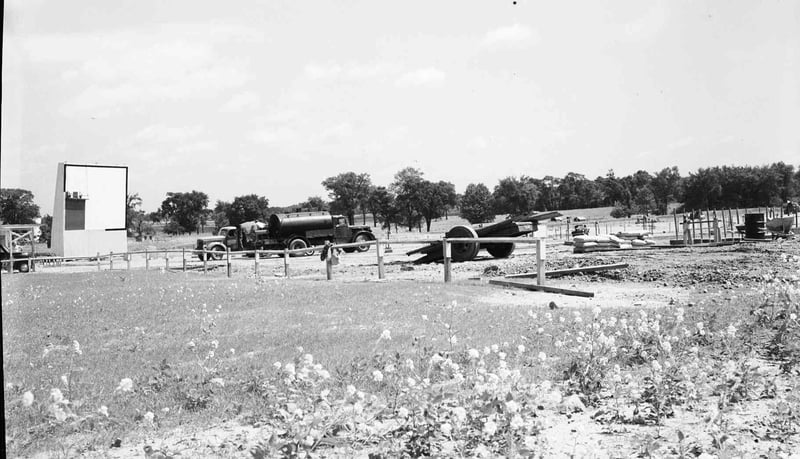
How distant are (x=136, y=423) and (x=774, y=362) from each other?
495 centimetres

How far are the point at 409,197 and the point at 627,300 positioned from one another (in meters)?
89.4

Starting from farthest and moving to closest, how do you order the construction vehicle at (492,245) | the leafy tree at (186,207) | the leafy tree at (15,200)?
the leafy tree at (186,207) < the construction vehicle at (492,245) < the leafy tree at (15,200)

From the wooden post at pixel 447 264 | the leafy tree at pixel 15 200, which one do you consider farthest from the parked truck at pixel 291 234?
the leafy tree at pixel 15 200

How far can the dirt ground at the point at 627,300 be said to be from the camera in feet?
11.1

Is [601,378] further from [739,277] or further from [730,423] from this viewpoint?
[739,277]

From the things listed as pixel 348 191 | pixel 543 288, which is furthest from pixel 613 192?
pixel 543 288

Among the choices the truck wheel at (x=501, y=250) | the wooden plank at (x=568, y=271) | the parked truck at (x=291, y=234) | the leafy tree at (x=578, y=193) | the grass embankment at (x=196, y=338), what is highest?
the leafy tree at (x=578, y=193)

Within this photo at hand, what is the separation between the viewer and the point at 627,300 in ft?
33.0

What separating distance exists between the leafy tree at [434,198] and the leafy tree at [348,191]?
9.03 m

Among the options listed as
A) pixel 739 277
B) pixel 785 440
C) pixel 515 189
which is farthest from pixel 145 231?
pixel 785 440

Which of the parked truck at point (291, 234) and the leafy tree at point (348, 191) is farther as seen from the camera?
the leafy tree at point (348, 191)

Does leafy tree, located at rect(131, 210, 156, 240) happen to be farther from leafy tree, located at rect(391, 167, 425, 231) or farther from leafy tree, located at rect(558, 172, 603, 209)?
leafy tree, located at rect(558, 172, 603, 209)

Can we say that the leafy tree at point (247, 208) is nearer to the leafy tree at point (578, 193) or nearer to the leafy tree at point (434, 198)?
the leafy tree at point (434, 198)

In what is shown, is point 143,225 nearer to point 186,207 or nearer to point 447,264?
point 186,207
